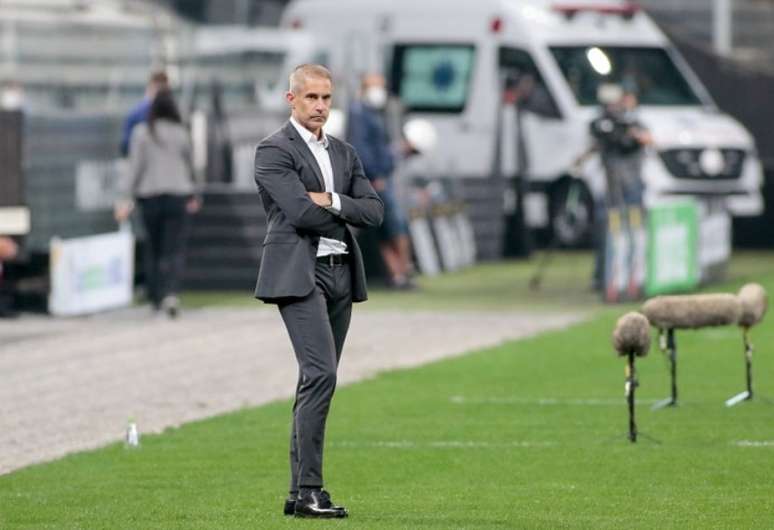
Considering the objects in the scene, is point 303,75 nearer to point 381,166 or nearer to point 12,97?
point 381,166

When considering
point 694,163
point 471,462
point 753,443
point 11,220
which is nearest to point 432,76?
point 694,163

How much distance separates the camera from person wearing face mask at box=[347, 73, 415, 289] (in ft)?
80.3

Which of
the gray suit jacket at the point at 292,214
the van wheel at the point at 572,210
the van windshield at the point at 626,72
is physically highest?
the gray suit jacket at the point at 292,214

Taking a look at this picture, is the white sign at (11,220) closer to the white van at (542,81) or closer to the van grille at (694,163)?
the white van at (542,81)

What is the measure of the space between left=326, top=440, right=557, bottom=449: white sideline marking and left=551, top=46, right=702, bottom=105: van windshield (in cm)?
1746

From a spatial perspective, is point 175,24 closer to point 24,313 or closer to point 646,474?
point 24,313

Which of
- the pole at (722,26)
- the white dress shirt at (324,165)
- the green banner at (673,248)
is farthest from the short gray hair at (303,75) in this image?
the pole at (722,26)

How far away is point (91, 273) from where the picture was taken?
880 inches

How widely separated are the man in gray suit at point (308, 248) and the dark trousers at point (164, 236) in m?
11.2

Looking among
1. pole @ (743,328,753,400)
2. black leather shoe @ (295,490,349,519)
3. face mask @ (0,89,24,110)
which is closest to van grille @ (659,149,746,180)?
face mask @ (0,89,24,110)

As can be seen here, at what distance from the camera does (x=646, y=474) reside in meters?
11.7

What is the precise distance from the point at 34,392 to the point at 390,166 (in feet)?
30.4

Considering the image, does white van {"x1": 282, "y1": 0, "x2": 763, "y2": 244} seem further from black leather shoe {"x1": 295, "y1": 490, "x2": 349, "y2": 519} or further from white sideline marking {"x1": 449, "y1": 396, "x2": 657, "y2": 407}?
black leather shoe {"x1": 295, "y1": 490, "x2": 349, "y2": 519}

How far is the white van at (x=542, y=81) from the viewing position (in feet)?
98.5
